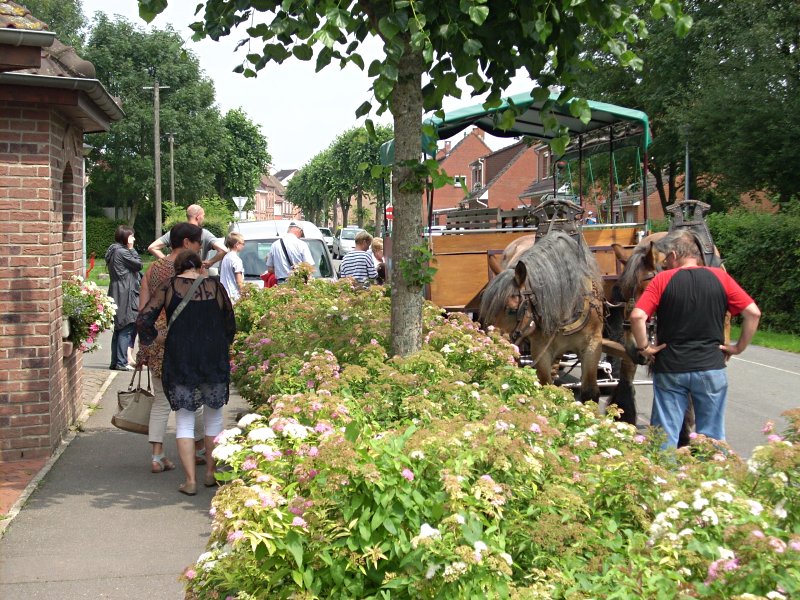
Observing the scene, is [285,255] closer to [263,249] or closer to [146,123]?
[263,249]

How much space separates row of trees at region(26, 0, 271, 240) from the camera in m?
61.9

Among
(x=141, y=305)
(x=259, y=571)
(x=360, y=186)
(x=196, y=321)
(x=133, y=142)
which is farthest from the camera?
(x=360, y=186)

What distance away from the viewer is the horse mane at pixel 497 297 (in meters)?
7.77

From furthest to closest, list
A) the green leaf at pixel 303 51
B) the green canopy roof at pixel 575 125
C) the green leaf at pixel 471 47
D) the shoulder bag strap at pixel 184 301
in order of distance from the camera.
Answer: the green canopy roof at pixel 575 125 → the shoulder bag strap at pixel 184 301 → the green leaf at pixel 303 51 → the green leaf at pixel 471 47

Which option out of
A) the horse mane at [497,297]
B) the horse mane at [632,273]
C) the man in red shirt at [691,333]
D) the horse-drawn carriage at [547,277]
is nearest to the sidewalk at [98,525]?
the horse mane at [497,297]

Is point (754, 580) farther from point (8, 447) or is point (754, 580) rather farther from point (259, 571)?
point (8, 447)

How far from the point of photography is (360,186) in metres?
89.8

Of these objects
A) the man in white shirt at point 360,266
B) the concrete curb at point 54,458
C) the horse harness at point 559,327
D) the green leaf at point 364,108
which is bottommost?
the concrete curb at point 54,458

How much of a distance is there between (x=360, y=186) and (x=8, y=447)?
83033 millimetres

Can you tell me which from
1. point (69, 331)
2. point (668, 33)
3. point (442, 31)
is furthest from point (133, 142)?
point (442, 31)

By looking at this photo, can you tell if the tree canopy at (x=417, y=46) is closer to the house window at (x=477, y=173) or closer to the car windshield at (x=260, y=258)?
the car windshield at (x=260, y=258)

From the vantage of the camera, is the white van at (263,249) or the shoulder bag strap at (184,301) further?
the white van at (263,249)

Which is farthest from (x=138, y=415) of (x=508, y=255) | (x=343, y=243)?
(x=343, y=243)

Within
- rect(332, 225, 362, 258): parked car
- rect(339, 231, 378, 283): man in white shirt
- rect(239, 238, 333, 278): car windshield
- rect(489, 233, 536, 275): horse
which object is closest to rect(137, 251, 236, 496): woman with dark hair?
rect(489, 233, 536, 275): horse
